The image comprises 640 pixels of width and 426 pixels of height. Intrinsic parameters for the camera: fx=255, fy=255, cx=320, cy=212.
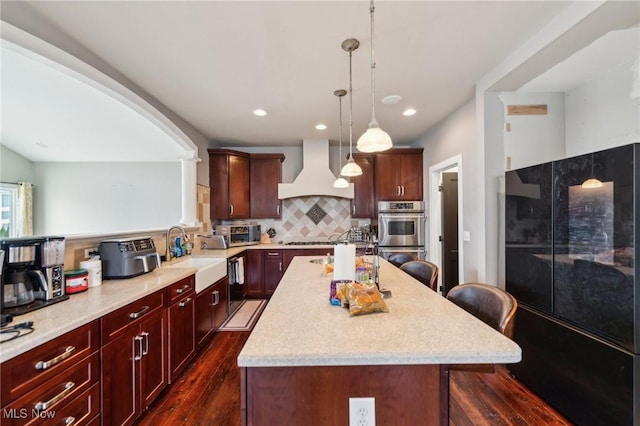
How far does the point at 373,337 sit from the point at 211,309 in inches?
87.5

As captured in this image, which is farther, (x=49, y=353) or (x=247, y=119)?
(x=247, y=119)

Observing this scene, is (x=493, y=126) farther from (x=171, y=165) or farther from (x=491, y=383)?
(x=171, y=165)

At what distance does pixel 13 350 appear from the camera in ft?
2.98

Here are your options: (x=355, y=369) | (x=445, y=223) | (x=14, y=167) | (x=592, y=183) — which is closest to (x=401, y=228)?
(x=445, y=223)

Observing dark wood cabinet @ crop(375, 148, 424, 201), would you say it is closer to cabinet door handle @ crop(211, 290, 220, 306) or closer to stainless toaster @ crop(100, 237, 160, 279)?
cabinet door handle @ crop(211, 290, 220, 306)

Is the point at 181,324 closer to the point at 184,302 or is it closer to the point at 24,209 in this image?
the point at 184,302

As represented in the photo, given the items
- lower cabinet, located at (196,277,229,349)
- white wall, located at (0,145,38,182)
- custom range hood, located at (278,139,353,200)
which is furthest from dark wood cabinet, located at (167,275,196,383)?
white wall, located at (0,145,38,182)

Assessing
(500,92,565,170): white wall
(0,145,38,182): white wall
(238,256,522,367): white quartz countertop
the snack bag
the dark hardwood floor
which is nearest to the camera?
(238,256,522,367): white quartz countertop

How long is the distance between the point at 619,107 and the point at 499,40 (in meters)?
1.13

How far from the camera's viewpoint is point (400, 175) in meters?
4.14

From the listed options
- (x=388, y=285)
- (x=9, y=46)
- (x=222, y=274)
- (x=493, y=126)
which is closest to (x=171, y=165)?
(x=222, y=274)

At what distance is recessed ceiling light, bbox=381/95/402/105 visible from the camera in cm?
261

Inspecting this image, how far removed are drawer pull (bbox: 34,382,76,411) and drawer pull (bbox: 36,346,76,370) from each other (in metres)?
0.13

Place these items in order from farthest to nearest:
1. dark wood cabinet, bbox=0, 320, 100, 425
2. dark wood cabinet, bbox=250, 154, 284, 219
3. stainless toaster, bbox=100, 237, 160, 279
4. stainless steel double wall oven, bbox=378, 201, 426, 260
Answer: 1. dark wood cabinet, bbox=250, 154, 284, 219
2. stainless steel double wall oven, bbox=378, 201, 426, 260
3. stainless toaster, bbox=100, 237, 160, 279
4. dark wood cabinet, bbox=0, 320, 100, 425
